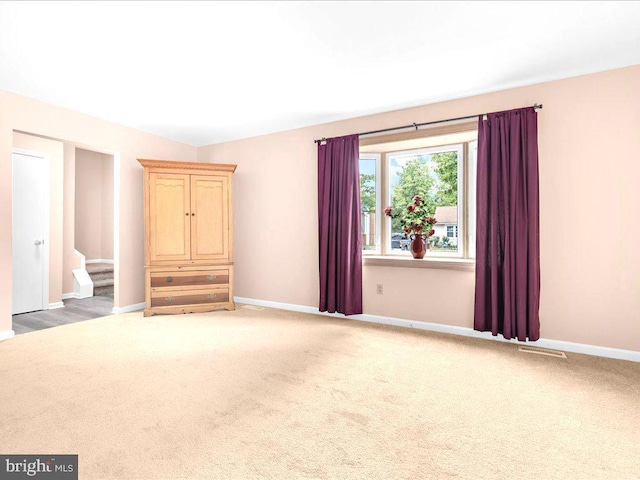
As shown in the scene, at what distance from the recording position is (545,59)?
272cm

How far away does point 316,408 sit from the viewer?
196 cm

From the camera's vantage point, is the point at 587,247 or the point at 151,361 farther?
the point at 587,247

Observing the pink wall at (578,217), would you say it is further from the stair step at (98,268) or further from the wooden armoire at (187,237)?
the stair step at (98,268)

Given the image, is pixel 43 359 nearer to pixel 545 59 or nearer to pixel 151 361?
pixel 151 361

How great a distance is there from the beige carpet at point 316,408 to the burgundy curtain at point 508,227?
12.1 inches

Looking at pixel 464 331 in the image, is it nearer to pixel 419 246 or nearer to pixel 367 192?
pixel 419 246

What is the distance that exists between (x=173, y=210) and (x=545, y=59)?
4.12m

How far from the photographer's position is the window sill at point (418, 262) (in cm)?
344

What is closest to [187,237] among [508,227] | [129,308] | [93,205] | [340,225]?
[129,308]

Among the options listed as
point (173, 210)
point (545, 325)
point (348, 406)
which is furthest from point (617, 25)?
point (173, 210)

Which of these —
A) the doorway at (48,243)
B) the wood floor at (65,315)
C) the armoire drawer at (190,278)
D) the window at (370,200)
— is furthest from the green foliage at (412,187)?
the wood floor at (65,315)

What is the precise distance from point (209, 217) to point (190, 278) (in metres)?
0.82

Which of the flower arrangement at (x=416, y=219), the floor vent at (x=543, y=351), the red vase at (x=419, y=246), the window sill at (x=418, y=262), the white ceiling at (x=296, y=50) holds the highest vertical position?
the white ceiling at (x=296, y=50)

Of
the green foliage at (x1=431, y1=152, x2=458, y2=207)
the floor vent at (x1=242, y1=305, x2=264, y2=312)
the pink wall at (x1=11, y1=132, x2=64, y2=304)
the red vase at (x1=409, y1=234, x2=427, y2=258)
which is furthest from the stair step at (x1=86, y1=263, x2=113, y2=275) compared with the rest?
the green foliage at (x1=431, y1=152, x2=458, y2=207)
